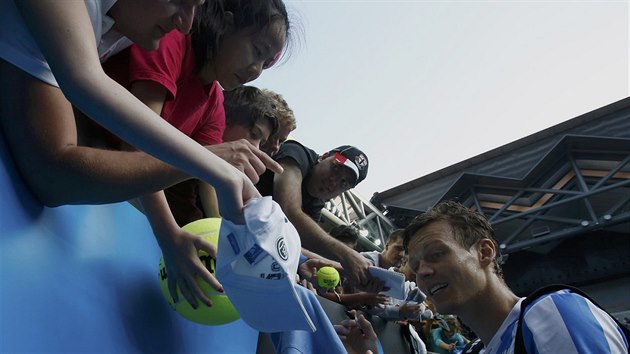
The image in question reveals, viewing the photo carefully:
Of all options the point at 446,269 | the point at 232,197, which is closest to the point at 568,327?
the point at 446,269

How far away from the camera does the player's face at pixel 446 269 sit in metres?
1.82

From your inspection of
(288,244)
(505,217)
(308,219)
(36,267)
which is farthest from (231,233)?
(505,217)

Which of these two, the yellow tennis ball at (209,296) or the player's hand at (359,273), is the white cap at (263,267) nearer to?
the yellow tennis ball at (209,296)

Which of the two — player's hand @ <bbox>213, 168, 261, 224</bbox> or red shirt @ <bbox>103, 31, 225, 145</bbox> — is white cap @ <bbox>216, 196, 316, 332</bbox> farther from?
red shirt @ <bbox>103, 31, 225, 145</bbox>

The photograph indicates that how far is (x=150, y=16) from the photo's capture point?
99 centimetres

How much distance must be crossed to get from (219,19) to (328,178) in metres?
1.39

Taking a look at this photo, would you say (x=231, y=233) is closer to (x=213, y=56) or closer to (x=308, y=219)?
(x=213, y=56)

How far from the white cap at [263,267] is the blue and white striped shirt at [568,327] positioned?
691mm

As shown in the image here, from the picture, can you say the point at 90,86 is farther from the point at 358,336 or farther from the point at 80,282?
the point at 358,336

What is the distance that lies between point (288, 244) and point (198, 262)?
0.42 metres

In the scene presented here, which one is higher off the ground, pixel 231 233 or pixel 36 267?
pixel 231 233

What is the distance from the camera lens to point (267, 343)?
1.88 meters

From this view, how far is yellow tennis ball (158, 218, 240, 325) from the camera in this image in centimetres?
127

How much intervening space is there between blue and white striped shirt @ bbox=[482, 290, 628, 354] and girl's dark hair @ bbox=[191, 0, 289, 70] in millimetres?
1090
